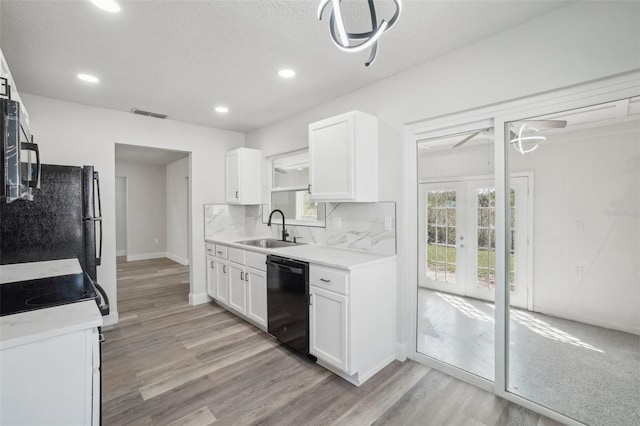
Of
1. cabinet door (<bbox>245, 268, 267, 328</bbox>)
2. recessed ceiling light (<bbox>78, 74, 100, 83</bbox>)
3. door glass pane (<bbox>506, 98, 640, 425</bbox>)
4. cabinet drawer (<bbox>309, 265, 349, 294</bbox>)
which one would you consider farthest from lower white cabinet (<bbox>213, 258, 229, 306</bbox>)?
door glass pane (<bbox>506, 98, 640, 425</bbox>)

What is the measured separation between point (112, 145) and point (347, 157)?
2.83 metres

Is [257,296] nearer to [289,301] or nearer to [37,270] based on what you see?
[289,301]

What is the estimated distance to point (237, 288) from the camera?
11.5 feet

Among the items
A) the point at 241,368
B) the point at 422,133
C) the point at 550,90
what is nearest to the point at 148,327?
the point at 241,368

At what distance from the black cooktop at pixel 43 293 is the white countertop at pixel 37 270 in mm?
170

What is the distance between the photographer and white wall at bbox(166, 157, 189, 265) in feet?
22.5

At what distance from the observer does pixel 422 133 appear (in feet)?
8.38

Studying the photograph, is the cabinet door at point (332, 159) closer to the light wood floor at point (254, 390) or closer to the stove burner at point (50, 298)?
the light wood floor at point (254, 390)

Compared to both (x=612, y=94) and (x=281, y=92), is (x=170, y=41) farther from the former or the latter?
(x=612, y=94)

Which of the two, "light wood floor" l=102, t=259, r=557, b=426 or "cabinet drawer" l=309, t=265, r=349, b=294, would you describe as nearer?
"light wood floor" l=102, t=259, r=557, b=426

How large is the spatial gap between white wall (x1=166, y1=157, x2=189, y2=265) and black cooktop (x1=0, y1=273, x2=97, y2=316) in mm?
5202

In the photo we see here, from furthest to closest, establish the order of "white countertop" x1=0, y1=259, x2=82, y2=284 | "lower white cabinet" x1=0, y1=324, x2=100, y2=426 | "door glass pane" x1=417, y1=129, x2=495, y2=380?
"door glass pane" x1=417, y1=129, x2=495, y2=380 → "white countertop" x1=0, y1=259, x2=82, y2=284 → "lower white cabinet" x1=0, y1=324, x2=100, y2=426

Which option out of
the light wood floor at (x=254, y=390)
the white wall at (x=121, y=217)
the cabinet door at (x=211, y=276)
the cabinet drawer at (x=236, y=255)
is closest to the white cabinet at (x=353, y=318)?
the light wood floor at (x=254, y=390)

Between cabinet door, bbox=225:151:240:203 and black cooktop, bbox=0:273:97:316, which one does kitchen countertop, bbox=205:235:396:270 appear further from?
black cooktop, bbox=0:273:97:316
